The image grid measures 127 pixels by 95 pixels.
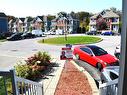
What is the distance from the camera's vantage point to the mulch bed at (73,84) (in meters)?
6.62

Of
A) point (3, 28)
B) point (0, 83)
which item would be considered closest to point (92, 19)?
point (3, 28)

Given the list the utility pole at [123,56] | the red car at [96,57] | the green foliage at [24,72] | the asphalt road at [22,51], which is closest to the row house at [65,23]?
the asphalt road at [22,51]

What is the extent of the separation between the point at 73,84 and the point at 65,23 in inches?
1863

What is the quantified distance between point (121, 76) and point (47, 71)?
8.34 m

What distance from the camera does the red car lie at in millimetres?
10109

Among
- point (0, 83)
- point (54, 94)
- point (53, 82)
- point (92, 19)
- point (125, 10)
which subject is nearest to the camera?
point (125, 10)

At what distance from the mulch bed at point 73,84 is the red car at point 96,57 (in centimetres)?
126

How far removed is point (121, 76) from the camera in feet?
4.15

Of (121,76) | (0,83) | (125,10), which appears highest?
Result: (125,10)

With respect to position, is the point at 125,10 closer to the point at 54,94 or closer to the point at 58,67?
the point at 54,94

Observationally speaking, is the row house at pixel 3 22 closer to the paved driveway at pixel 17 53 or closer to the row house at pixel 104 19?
the paved driveway at pixel 17 53

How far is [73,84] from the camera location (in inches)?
292

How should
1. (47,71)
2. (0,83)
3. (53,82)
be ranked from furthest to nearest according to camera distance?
(47,71) → (53,82) → (0,83)

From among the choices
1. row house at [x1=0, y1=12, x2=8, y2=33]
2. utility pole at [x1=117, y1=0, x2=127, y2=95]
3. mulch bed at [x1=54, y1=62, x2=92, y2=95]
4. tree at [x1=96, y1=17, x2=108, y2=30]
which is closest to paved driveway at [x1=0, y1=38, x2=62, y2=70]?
mulch bed at [x1=54, y1=62, x2=92, y2=95]
